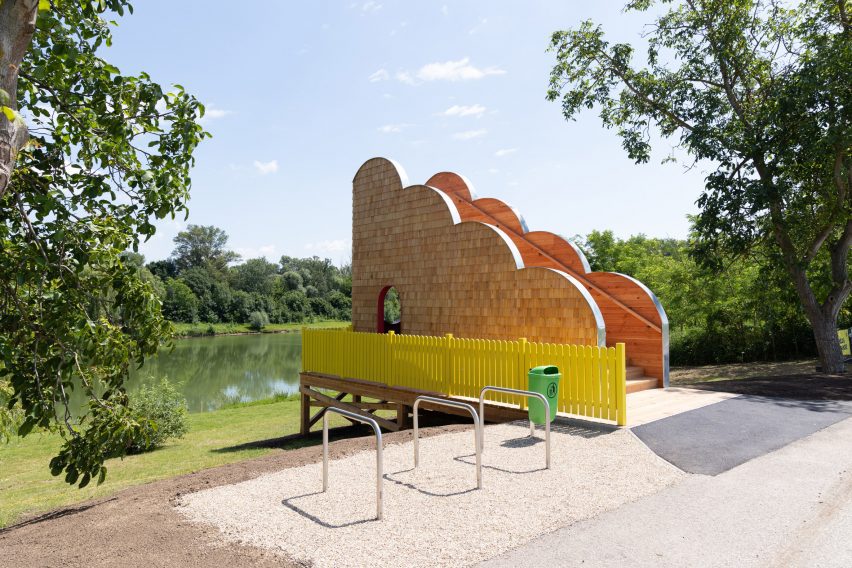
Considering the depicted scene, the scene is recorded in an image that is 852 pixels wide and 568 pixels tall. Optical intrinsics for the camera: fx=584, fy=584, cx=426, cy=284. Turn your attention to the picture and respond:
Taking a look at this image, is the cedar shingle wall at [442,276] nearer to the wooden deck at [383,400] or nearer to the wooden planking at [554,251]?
the wooden deck at [383,400]

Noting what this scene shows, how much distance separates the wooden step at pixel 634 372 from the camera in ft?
38.2

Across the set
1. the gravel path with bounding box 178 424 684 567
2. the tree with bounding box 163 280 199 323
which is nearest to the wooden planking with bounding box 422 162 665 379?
the gravel path with bounding box 178 424 684 567

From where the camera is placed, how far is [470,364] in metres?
10.9

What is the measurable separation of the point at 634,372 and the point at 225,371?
1315 inches

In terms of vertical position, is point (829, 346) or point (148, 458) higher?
point (829, 346)

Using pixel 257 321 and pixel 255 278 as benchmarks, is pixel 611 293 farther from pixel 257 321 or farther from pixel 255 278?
pixel 255 278

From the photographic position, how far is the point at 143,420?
22.0 ft

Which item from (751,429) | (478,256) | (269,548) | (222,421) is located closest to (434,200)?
(478,256)

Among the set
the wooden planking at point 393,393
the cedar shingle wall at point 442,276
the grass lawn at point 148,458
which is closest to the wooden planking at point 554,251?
the cedar shingle wall at point 442,276

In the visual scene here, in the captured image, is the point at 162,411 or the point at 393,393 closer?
the point at 393,393

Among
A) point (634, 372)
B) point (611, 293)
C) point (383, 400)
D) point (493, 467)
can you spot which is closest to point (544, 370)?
point (493, 467)

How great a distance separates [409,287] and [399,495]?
29.7 ft

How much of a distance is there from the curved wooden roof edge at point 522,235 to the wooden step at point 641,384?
3.27 feet

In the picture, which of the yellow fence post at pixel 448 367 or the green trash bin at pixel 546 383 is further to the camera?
the yellow fence post at pixel 448 367
